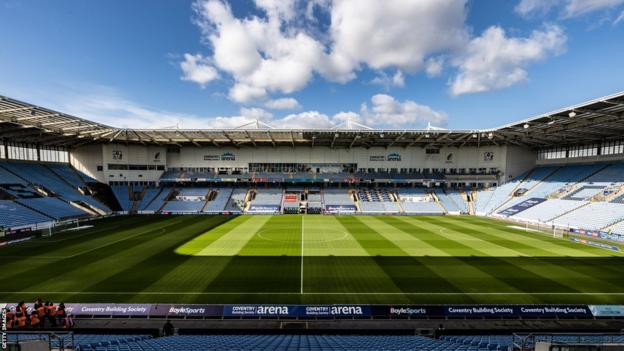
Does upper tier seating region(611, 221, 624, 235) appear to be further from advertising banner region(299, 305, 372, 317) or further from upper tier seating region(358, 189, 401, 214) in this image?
advertising banner region(299, 305, 372, 317)

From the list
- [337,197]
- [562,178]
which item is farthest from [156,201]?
[562,178]

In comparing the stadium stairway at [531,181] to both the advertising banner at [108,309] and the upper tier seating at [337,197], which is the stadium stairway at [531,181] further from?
the advertising banner at [108,309]

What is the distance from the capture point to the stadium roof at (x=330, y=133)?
95.8ft

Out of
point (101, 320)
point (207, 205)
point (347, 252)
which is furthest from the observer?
point (207, 205)

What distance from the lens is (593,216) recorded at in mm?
32219

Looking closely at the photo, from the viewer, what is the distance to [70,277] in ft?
55.0

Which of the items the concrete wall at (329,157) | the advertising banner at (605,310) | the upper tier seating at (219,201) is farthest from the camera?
the concrete wall at (329,157)

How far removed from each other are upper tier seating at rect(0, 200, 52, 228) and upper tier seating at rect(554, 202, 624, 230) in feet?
215

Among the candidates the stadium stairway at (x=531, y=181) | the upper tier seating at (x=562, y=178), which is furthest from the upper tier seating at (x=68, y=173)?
the upper tier seating at (x=562, y=178)

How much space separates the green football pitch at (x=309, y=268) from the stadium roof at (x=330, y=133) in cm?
1442

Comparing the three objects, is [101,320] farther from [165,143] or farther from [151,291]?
[165,143]

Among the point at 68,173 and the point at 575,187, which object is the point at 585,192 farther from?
the point at 68,173

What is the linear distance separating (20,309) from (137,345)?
293 inches

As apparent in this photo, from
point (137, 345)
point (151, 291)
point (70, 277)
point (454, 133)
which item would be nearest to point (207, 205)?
point (70, 277)
